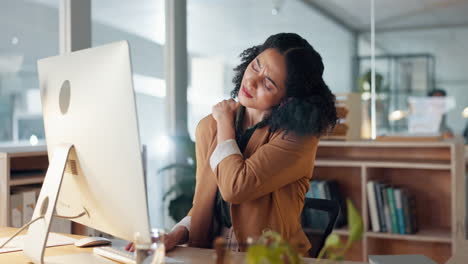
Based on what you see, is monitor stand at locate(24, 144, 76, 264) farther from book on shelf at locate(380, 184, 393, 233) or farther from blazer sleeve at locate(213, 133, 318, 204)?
book on shelf at locate(380, 184, 393, 233)

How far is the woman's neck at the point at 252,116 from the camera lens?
1934 millimetres

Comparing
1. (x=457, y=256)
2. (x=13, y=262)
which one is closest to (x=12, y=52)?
(x=13, y=262)

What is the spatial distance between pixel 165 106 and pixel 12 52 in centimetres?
166

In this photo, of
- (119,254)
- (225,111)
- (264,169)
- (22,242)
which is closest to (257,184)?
(264,169)

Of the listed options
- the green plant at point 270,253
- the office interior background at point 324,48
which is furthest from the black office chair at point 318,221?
the office interior background at point 324,48

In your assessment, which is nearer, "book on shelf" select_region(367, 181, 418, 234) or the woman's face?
the woman's face

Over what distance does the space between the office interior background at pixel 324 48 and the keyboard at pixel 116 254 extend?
8.24 ft

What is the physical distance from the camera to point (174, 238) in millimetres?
1823

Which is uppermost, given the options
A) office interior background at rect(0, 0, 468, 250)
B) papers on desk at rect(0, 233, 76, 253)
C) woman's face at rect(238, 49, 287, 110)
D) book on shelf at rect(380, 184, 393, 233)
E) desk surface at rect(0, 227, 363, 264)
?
office interior background at rect(0, 0, 468, 250)

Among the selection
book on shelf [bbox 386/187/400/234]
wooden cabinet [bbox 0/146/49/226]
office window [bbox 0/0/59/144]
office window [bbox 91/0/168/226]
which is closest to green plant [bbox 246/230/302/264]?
wooden cabinet [bbox 0/146/49/226]

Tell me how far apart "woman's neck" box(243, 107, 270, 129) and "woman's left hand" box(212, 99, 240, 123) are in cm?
4

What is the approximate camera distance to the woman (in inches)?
70.2

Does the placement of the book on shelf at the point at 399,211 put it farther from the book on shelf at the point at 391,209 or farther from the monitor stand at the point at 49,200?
the monitor stand at the point at 49,200

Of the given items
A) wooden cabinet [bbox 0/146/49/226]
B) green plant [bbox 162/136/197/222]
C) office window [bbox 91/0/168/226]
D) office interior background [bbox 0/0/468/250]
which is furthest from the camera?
office interior background [bbox 0/0/468/250]
